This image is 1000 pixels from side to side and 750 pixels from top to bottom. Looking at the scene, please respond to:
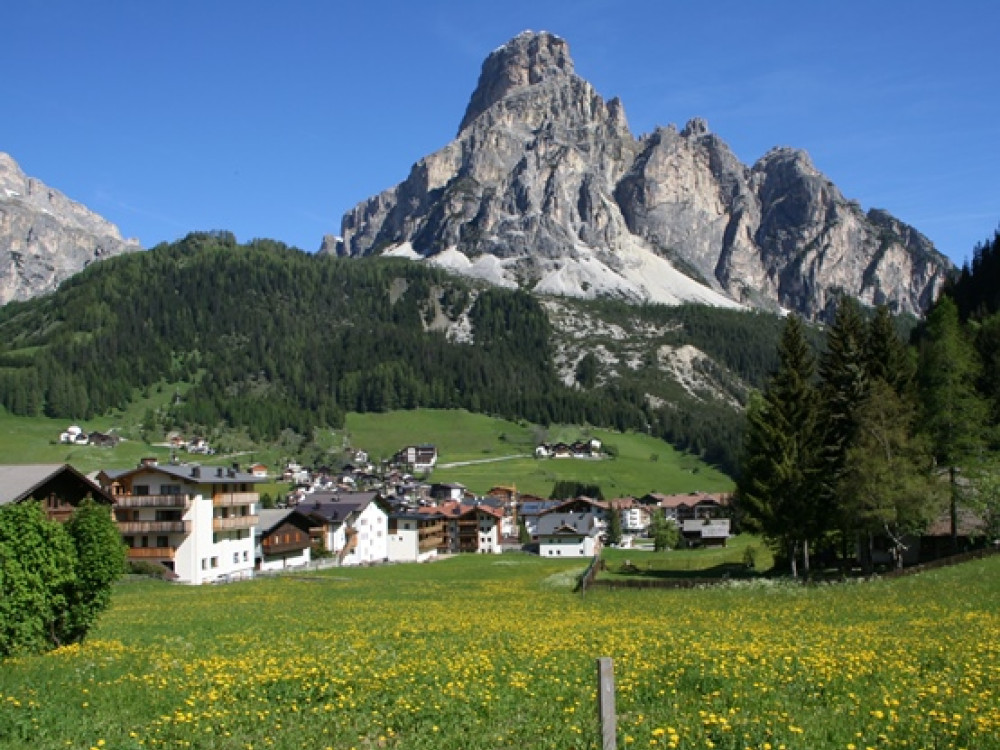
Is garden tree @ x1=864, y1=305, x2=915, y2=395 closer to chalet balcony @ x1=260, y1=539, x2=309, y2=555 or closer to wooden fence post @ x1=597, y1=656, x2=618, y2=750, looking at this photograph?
wooden fence post @ x1=597, y1=656, x2=618, y2=750

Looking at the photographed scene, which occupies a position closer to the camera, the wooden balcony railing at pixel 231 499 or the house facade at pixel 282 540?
the wooden balcony railing at pixel 231 499

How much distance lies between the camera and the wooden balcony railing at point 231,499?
267 ft

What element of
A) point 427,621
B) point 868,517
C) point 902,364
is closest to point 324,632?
point 427,621

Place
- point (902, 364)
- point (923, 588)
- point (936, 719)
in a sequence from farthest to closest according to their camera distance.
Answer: point (902, 364)
point (923, 588)
point (936, 719)

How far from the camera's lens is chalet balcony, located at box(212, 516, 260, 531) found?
80812 mm

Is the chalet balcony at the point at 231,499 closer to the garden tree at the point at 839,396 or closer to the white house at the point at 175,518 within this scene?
the white house at the point at 175,518

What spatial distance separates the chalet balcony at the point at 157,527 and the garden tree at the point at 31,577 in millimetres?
55037

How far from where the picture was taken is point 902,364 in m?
54.6

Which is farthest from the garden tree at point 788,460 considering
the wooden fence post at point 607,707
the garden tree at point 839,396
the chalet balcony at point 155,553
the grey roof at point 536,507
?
the grey roof at point 536,507

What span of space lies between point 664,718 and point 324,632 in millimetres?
18837

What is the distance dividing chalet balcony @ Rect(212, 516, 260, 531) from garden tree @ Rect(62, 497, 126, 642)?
5705 centimetres

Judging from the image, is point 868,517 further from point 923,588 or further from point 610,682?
point 610,682

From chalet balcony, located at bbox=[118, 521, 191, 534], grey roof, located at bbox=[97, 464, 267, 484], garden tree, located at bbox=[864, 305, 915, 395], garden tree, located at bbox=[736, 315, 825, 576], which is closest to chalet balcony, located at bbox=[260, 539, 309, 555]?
grey roof, located at bbox=[97, 464, 267, 484]

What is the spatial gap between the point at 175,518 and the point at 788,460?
53.7 meters
